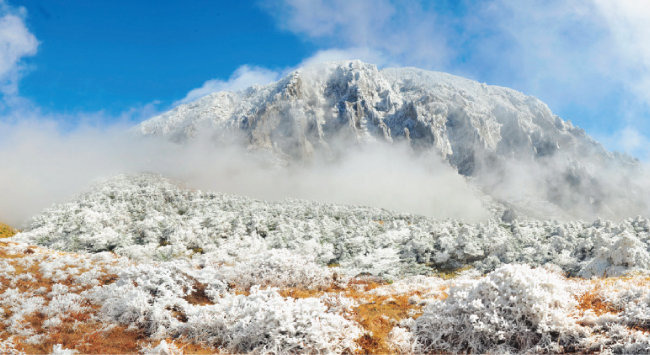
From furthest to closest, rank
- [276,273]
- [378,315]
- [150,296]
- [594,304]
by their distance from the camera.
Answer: [276,273] → [150,296] → [378,315] → [594,304]

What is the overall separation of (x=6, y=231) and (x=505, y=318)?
66.4 m

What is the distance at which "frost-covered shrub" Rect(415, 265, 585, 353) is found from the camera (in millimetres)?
9969

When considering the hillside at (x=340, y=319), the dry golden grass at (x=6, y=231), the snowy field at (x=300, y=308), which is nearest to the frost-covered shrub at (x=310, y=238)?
the dry golden grass at (x=6, y=231)

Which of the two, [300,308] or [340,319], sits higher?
[300,308]

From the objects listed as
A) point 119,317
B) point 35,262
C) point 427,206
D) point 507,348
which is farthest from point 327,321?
point 427,206

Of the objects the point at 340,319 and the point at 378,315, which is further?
the point at 378,315

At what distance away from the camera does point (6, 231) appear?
5106 centimetres

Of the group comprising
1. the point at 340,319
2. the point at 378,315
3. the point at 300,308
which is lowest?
the point at 378,315

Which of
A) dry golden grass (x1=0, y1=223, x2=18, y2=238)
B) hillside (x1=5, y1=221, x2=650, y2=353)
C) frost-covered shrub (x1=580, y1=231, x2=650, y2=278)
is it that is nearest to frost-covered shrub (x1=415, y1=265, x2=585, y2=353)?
hillside (x1=5, y1=221, x2=650, y2=353)

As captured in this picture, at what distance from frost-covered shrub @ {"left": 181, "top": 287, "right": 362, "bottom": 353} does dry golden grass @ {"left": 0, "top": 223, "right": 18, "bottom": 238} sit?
54361mm

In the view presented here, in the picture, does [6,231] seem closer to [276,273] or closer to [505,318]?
[276,273]

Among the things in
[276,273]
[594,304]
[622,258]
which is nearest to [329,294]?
[276,273]

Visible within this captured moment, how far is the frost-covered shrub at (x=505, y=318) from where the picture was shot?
9969 millimetres

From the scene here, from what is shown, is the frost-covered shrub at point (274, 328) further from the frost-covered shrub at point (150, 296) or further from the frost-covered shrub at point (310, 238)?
the frost-covered shrub at point (310, 238)
